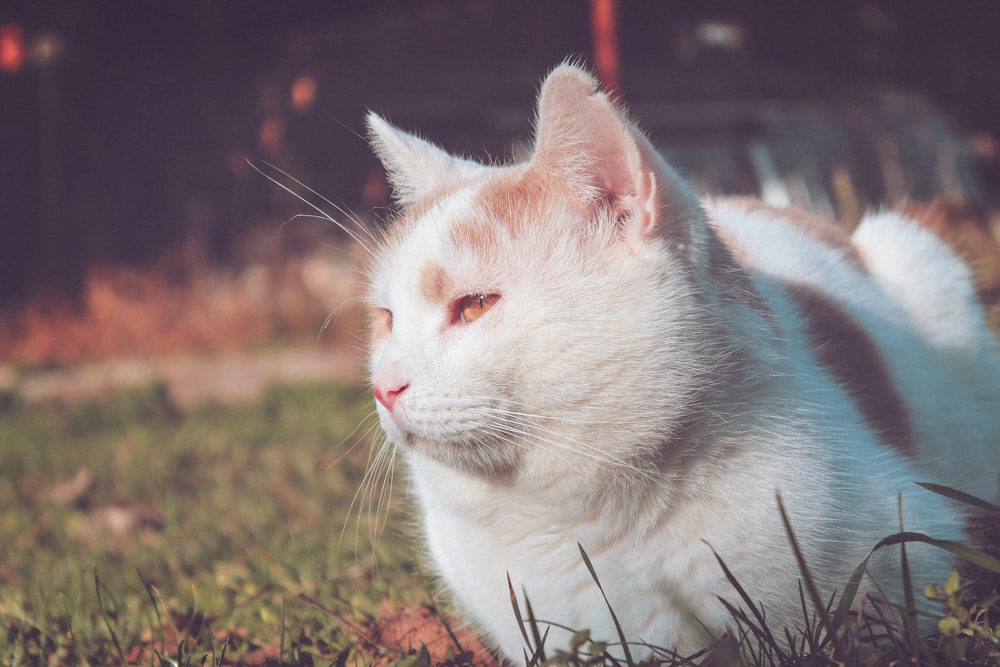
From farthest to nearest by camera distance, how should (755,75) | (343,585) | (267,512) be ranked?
(755,75), (267,512), (343,585)

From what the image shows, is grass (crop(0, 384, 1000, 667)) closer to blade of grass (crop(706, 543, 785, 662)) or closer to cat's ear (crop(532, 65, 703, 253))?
blade of grass (crop(706, 543, 785, 662))

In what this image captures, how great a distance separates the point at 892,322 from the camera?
6.97 ft

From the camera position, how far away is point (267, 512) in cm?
324

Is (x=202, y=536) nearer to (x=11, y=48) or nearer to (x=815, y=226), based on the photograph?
(x=815, y=226)

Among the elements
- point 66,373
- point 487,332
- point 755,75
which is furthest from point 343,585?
point 755,75

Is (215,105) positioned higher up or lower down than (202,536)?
higher up

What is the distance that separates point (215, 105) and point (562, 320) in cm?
767

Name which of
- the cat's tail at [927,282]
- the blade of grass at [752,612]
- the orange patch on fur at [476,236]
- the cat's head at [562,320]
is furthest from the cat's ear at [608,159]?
the cat's tail at [927,282]

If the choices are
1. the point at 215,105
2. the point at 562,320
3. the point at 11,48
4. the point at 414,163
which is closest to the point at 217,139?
the point at 215,105

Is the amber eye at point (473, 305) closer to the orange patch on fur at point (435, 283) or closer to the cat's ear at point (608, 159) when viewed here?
the orange patch on fur at point (435, 283)

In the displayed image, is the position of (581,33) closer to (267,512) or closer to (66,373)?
(66,373)

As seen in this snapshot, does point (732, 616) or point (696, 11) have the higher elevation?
point (696, 11)

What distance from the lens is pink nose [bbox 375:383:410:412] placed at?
5.07ft

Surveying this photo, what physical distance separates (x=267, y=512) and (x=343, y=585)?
1.19 meters
